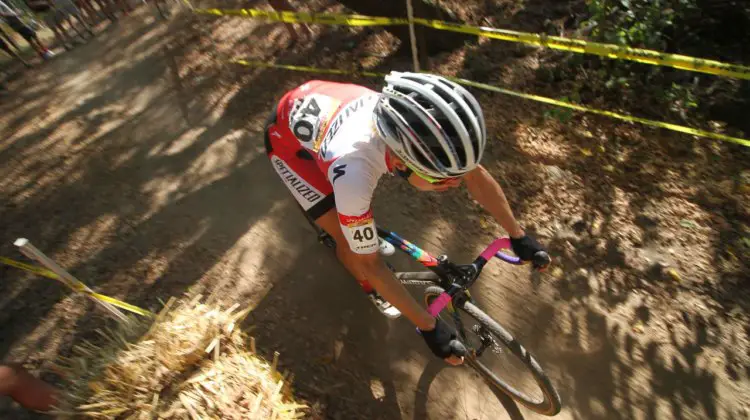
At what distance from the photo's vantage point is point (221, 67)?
23.3 feet

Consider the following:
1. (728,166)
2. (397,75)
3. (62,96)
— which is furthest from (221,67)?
(728,166)

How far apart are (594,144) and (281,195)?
12.9ft

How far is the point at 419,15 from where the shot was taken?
18.9 feet

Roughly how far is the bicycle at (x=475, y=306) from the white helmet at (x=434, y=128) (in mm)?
871

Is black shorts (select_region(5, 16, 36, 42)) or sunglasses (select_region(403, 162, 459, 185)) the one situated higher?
black shorts (select_region(5, 16, 36, 42))

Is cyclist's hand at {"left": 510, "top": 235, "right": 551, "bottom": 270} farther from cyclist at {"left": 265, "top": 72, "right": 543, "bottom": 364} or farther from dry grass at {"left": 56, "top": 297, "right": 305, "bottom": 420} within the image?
dry grass at {"left": 56, "top": 297, "right": 305, "bottom": 420}

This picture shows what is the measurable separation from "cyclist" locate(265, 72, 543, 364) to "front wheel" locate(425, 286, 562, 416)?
1.33 ft

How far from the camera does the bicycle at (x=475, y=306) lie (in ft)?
8.78

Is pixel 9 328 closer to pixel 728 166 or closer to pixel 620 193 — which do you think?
pixel 620 193

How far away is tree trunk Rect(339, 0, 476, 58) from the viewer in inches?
224

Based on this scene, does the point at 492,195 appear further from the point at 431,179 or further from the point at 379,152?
the point at 379,152

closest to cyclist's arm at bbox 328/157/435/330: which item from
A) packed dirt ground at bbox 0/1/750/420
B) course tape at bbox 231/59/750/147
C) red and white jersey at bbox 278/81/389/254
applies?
red and white jersey at bbox 278/81/389/254

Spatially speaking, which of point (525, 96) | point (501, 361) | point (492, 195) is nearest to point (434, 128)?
point (492, 195)

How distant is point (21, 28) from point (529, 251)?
1169cm
